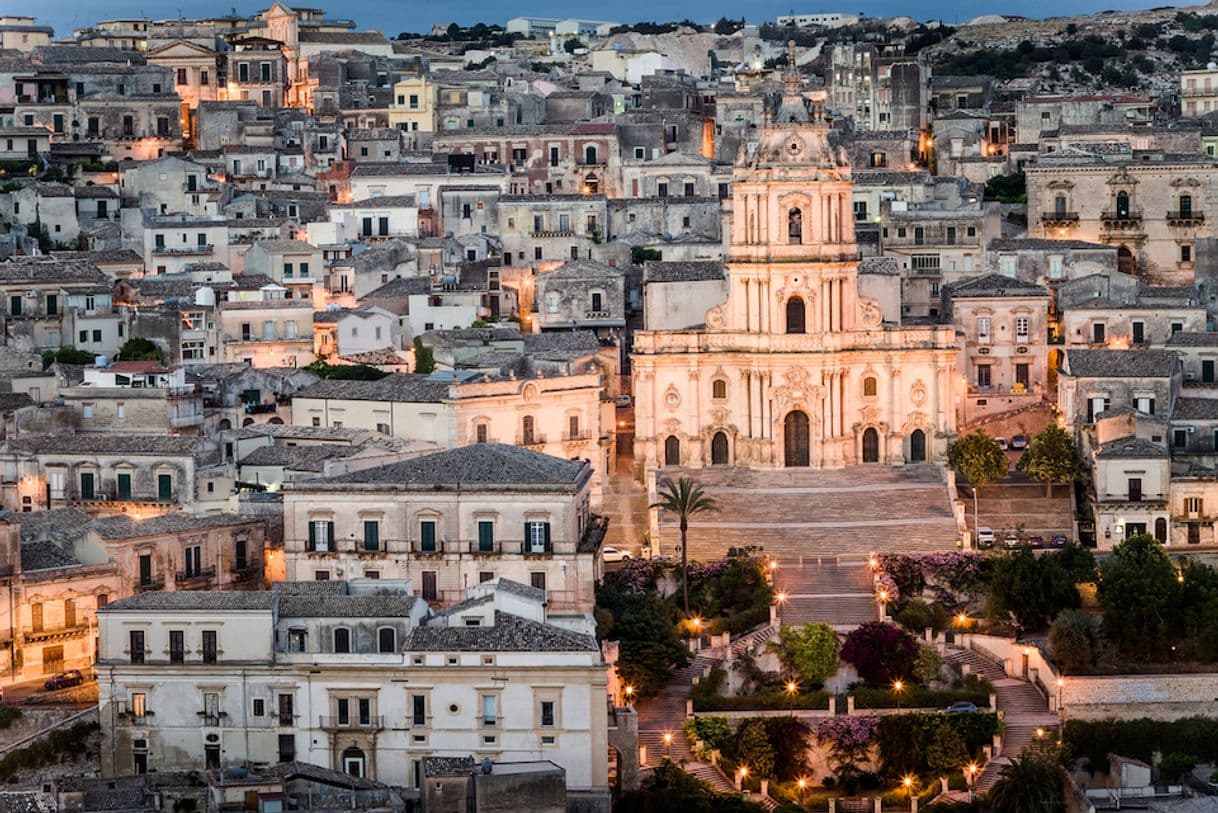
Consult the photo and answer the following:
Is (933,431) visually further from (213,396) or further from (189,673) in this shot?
(189,673)

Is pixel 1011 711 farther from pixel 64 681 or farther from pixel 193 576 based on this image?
pixel 64 681

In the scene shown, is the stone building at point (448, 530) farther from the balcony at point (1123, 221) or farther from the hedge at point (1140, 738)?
the balcony at point (1123, 221)

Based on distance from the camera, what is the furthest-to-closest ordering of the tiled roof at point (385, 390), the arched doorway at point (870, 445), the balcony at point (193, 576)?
the arched doorway at point (870, 445)
the tiled roof at point (385, 390)
the balcony at point (193, 576)

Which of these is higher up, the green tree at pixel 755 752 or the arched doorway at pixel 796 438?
the arched doorway at pixel 796 438

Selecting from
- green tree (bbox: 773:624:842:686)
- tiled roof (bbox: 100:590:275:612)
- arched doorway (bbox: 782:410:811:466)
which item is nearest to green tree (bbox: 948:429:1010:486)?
arched doorway (bbox: 782:410:811:466)

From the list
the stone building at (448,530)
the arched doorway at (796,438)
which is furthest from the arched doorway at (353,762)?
the arched doorway at (796,438)

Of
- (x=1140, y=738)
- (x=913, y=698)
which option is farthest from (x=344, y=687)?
(x=1140, y=738)

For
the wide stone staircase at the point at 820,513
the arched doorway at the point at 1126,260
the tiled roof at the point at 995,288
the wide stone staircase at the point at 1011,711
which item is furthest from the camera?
the arched doorway at the point at 1126,260
